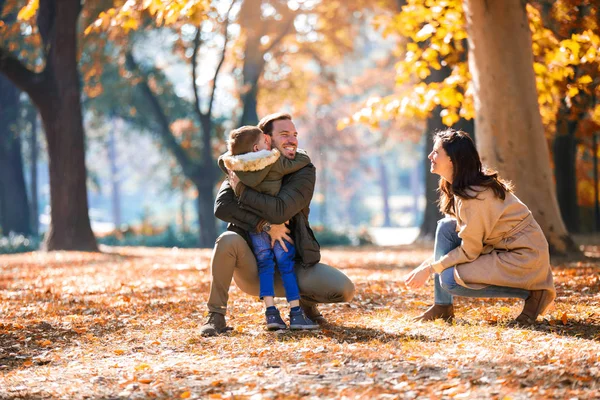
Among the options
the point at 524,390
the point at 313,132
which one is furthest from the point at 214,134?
the point at 524,390

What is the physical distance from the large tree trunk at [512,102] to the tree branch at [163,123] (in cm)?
1498

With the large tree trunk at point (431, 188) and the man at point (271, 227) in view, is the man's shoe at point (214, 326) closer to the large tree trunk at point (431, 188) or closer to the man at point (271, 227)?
the man at point (271, 227)

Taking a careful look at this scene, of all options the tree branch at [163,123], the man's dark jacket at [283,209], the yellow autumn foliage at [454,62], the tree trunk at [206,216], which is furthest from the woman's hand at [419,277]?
the tree branch at [163,123]

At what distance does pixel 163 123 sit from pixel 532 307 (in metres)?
20.8

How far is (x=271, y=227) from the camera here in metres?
5.81

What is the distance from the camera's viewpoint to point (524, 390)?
4.02 meters

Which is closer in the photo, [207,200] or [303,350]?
[303,350]

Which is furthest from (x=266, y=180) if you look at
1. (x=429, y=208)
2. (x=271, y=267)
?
(x=429, y=208)

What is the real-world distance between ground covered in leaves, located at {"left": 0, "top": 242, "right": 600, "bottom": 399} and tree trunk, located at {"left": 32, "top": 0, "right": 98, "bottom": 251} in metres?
8.44

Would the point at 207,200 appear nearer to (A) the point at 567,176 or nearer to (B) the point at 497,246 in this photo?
(A) the point at 567,176

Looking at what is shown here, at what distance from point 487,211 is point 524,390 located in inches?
68.0

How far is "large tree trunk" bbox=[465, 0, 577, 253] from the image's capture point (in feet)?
34.4

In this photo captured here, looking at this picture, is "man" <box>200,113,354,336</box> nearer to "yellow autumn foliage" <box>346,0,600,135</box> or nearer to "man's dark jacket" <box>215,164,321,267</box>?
"man's dark jacket" <box>215,164,321,267</box>

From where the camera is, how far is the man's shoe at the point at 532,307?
5777mm
